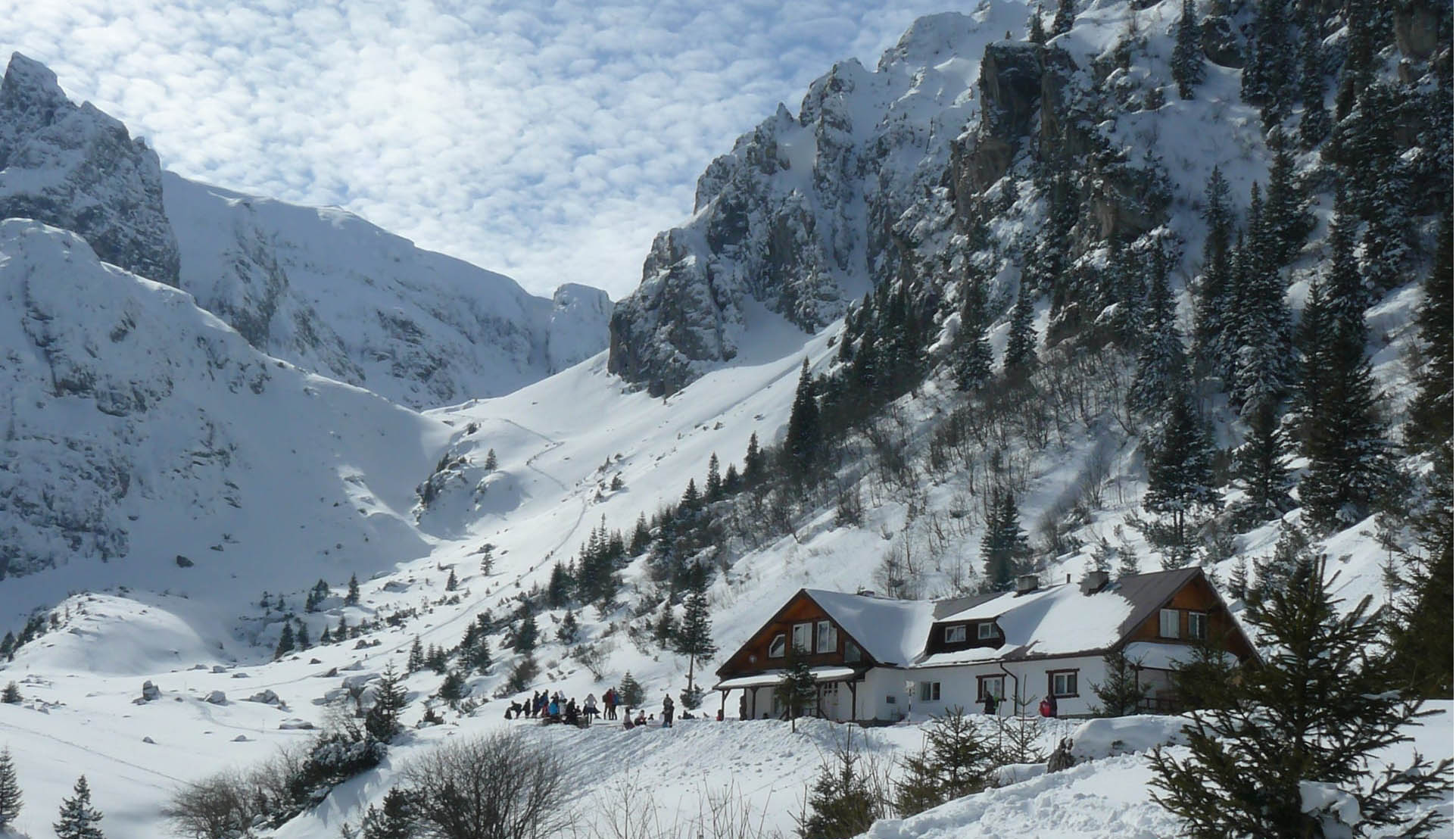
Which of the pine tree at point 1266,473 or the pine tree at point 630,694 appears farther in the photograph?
the pine tree at point 630,694

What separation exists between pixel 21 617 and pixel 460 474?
2593 inches

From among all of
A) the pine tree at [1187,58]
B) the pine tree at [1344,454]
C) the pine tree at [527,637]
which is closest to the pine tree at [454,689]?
the pine tree at [527,637]

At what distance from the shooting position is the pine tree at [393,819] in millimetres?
34906

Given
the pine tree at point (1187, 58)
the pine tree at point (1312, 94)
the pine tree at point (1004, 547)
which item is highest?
the pine tree at point (1187, 58)

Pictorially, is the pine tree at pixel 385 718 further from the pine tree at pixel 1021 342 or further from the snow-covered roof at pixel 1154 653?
the pine tree at pixel 1021 342

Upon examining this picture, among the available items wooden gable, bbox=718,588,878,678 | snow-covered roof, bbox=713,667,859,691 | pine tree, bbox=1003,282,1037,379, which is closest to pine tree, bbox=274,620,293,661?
pine tree, bbox=1003,282,1037,379

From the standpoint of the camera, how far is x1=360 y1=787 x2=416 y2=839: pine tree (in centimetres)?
3491

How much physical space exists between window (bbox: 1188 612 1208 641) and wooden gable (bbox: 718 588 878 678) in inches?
438

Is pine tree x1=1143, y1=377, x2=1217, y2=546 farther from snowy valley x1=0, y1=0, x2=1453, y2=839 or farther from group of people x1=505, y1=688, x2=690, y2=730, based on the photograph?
group of people x1=505, y1=688, x2=690, y2=730

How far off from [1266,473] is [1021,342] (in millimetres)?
37140

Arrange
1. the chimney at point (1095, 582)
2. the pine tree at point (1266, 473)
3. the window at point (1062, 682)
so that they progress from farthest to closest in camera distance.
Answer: the pine tree at point (1266, 473) < the chimney at point (1095, 582) < the window at point (1062, 682)

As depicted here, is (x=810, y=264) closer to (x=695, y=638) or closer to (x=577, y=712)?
(x=695, y=638)

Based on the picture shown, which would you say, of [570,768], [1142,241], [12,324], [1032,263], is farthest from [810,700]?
[12,324]

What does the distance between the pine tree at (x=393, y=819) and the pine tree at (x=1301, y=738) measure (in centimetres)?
3059
